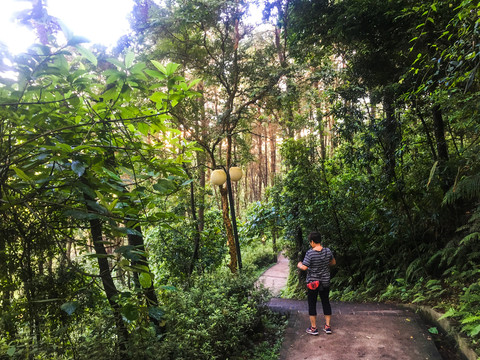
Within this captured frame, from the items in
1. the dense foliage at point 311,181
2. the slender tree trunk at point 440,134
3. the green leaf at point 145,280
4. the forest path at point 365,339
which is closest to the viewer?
the green leaf at point 145,280

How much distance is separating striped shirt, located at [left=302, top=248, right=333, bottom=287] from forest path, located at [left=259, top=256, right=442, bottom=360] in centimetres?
80

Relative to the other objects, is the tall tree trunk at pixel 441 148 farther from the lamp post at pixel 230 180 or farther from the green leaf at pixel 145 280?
the green leaf at pixel 145 280

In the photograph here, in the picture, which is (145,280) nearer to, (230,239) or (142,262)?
(142,262)

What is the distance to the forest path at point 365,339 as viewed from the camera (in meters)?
3.59

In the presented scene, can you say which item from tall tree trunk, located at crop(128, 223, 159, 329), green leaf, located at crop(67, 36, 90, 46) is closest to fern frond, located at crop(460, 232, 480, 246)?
tall tree trunk, located at crop(128, 223, 159, 329)

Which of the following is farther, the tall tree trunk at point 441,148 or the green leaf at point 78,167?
the tall tree trunk at point 441,148

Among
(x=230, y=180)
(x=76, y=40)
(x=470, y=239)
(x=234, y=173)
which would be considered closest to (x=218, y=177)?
(x=230, y=180)

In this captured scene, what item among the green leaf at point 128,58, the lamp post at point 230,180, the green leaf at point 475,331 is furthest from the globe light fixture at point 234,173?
the green leaf at point 128,58

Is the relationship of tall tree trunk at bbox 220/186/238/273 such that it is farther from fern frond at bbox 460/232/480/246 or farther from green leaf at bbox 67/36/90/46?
green leaf at bbox 67/36/90/46

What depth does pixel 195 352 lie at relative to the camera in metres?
3.21

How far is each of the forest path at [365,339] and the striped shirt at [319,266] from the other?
31.6 inches

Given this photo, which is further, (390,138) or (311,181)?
(311,181)

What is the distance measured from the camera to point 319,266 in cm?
439

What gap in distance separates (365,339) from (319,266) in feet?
3.77
